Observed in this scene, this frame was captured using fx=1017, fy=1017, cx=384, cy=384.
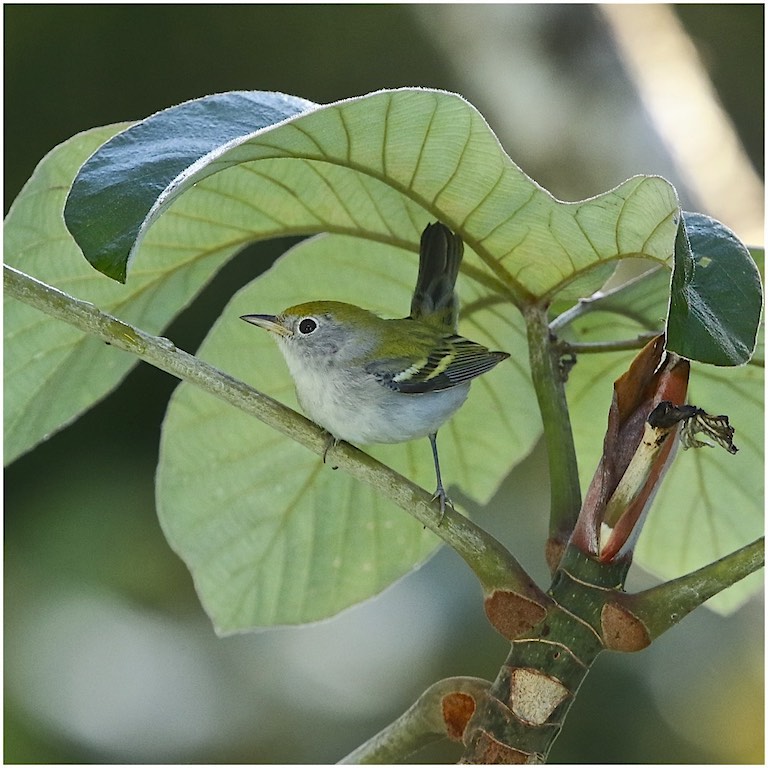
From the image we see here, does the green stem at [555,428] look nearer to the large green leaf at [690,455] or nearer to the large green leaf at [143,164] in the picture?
the large green leaf at [690,455]

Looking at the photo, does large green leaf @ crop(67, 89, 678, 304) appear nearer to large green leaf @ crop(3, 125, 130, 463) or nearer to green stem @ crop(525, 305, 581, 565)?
green stem @ crop(525, 305, 581, 565)

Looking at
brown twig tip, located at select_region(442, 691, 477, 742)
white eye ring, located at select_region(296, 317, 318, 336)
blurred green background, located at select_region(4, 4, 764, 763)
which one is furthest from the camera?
blurred green background, located at select_region(4, 4, 764, 763)

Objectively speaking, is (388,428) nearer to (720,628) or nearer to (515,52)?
(720,628)

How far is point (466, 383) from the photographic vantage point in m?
1.17

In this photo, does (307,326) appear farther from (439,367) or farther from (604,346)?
(604,346)

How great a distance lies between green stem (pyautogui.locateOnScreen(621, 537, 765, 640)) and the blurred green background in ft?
3.72

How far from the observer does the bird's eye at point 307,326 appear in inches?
46.7

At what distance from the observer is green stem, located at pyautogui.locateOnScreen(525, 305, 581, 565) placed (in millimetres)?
835

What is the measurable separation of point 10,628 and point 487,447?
1261 mm

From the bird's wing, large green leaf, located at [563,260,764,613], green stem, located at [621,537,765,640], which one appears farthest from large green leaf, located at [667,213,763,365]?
the bird's wing

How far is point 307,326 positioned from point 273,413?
0.43 m

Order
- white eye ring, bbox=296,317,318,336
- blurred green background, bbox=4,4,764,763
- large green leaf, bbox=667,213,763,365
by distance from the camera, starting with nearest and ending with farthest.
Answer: large green leaf, bbox=667,213,763,365, white eye ring, bbox=296,317,318,336, blurred green background, bbox=4,4,764,763

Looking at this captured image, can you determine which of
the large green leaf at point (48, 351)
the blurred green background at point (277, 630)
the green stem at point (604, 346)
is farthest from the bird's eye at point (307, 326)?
the blurred green background at point (277, 630)

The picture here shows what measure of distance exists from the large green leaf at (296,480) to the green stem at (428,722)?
0.34 metres
